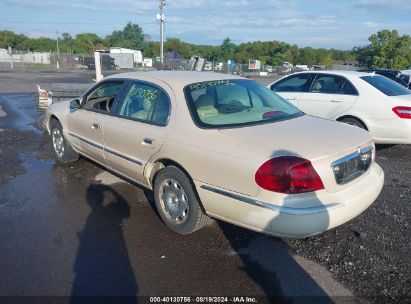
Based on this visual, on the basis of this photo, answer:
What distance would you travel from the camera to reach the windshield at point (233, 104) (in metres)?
3.56

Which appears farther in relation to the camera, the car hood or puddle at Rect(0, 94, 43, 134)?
puddle at Rect(0, 94, 43, 134)

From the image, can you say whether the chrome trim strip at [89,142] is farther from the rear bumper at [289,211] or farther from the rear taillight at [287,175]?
the rear taillight at [287,175]

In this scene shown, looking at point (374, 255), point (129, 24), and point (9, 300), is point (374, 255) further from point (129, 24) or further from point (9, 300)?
point (129, 24)

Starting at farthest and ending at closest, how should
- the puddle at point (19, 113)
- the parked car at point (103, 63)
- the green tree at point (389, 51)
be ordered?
1. the green tree at point (389, 51)
2. the parked car at point (103, 63)
3. the puddle at point (19, 113)

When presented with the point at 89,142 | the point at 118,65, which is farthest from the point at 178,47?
the point at 89,142

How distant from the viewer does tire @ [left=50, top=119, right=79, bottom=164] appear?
18.9ft

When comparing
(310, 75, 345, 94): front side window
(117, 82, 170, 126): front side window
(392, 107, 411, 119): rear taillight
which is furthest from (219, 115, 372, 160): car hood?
(310, 75, 345, 94): front side window

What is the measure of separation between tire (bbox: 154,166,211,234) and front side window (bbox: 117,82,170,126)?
1.88 feet

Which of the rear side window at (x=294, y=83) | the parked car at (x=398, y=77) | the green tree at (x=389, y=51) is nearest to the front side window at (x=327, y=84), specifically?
the rear side window at (x=294, y=83)

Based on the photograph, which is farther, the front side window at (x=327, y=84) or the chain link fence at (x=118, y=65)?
the chain link fence at (x=118, y=65)

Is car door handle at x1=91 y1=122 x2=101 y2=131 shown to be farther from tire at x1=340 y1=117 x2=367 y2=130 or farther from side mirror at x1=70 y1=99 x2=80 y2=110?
tire at x1=340 y1=117 x2=367 y2=130

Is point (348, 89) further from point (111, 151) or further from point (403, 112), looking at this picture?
point (111, 151)

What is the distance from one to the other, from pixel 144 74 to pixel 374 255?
3.20 meters

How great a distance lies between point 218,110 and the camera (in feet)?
12.2
